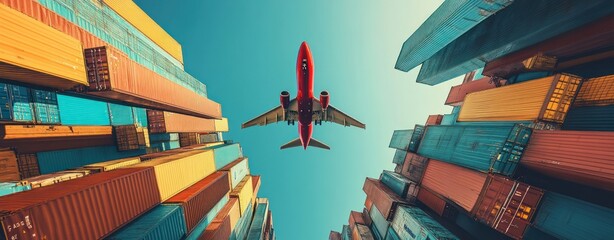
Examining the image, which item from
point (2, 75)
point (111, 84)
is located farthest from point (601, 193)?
point (2, 75)

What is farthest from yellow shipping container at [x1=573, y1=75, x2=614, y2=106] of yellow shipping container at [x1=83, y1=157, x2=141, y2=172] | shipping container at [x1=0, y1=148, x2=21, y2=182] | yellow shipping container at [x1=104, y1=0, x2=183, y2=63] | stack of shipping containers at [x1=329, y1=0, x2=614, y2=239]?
yellow shipping container at [x1=104, y1=0, x2=183, y2=63]

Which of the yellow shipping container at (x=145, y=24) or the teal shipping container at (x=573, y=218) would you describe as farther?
the yellow shipping container at (x=145, y=24)

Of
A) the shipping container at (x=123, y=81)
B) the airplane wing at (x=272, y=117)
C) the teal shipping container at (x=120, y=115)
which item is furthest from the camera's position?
the teal shipping container at (x=120, y=115)

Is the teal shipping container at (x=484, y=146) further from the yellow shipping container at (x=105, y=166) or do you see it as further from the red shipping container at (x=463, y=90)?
the yellow shipping container at (x=105, y=166)

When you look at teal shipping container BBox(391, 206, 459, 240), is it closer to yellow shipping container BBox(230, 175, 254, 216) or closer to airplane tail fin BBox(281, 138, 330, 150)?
airplane tail fin BBox(281, 138, 330, 150)

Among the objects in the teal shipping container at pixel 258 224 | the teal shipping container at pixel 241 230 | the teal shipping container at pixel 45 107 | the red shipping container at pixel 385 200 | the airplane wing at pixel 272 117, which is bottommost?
the teal shipping container at pixel 258 224

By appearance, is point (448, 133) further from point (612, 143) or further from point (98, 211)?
point (98, 211)

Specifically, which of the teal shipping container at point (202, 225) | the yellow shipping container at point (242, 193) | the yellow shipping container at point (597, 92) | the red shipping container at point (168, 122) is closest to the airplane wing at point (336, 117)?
the teal shipping container at point (202, 225)
